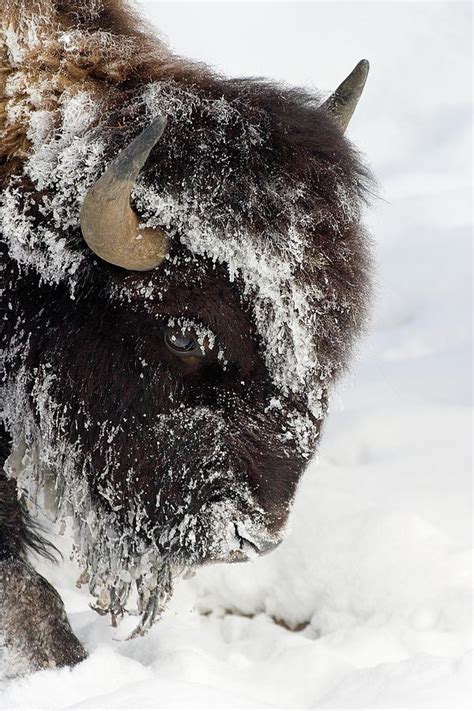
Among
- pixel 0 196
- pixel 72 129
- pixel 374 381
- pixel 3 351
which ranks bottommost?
pixel 374 381

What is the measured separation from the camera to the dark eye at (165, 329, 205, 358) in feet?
8.00

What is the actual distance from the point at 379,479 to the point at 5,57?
2.41m

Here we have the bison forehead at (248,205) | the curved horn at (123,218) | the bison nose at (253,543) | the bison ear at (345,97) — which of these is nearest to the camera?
the curved horn at (123,218)

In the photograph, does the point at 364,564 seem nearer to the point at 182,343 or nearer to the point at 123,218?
the point at 182,343

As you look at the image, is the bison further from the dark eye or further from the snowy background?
the snowy background

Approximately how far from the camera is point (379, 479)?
13.4 feet

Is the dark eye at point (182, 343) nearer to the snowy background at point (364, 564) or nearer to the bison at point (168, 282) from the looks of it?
the bison at point (168, 282)

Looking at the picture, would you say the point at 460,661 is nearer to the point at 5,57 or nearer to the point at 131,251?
the point at 131,251

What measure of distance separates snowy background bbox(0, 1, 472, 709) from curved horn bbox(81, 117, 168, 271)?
684 millimetres

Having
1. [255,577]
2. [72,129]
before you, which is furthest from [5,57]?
[255,577]

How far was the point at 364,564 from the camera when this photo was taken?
3414 millimetres

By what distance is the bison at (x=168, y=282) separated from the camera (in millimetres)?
2350

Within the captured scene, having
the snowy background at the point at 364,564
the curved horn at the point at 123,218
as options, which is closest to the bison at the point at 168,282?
the curved horn at the point at 123,218

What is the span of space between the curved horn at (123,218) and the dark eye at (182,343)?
7.6 inches
